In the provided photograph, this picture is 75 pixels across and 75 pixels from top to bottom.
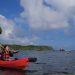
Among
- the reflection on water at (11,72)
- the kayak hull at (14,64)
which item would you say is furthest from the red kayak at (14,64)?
the reflection on water at (11,72)

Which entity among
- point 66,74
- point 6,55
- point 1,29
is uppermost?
point 1,29

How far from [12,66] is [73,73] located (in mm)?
8071

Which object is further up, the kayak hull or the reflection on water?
the kayak hull

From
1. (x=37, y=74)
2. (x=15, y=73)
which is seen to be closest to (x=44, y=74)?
(x=37, y=74)

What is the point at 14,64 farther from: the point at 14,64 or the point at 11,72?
the point at 11,72

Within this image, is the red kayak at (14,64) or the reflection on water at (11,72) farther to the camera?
the red kayak at (14,64)

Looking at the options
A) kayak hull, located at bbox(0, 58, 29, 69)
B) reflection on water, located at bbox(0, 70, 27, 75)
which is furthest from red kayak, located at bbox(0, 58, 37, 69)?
reflection on water, located at bbox(0, 70, 27, 75)

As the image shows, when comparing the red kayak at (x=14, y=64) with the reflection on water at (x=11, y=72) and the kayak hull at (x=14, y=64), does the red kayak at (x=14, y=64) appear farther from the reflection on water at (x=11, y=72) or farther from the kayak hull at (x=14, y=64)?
the reflection on water at (x=11, y=72)

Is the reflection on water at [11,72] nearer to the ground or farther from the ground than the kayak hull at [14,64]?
nearer to the ground

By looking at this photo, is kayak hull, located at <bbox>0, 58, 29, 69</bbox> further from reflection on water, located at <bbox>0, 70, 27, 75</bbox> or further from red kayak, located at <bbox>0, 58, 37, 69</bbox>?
reflection on water, located at <bbox>0, 70, 27, 75</bbox>

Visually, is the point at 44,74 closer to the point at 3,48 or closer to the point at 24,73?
the point at 24,73

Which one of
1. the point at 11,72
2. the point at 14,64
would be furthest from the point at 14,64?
the point at 11,72

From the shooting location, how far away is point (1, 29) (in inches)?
2451

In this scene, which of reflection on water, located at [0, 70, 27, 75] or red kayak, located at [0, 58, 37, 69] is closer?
reflection on water, located at [0, 70, 27, 75]
